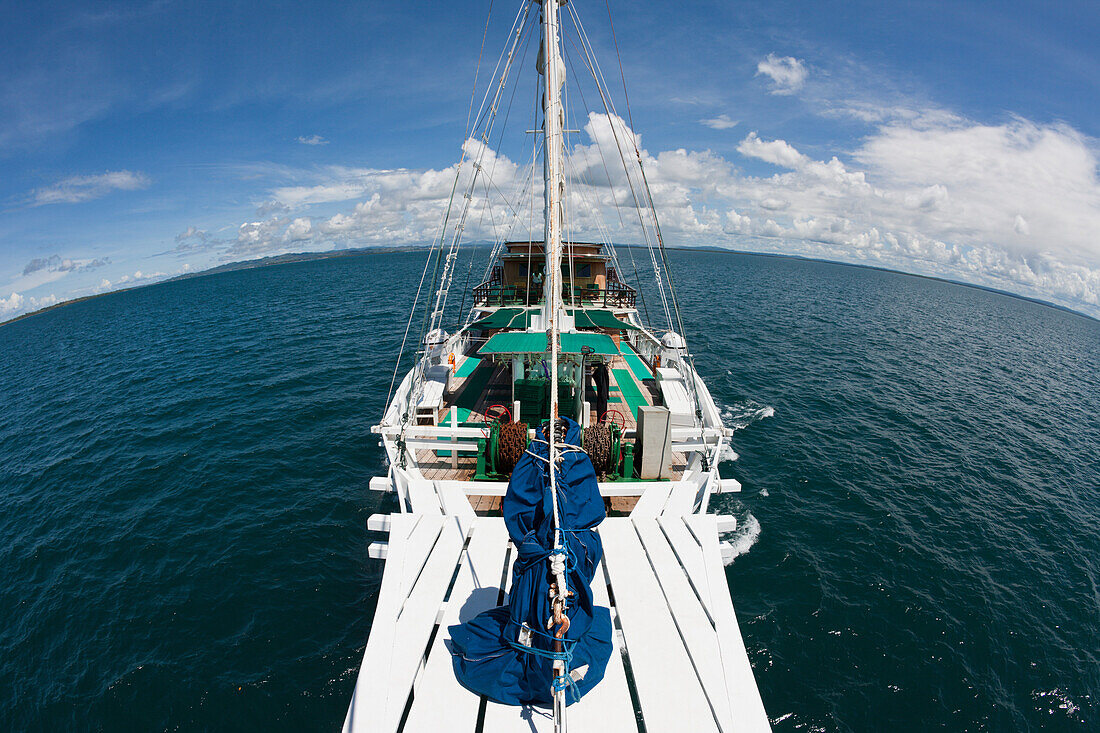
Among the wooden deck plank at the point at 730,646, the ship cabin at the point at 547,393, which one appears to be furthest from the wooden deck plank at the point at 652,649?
the ship cabin at the point at 547,393

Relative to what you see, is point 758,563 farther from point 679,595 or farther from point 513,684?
point 513,684

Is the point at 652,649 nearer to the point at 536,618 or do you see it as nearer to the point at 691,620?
the point at 691,620

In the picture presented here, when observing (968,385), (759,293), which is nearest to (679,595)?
(968,385)

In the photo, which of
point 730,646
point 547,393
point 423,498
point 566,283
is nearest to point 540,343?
point 547,393

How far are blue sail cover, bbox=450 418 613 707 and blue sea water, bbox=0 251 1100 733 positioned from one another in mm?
5711

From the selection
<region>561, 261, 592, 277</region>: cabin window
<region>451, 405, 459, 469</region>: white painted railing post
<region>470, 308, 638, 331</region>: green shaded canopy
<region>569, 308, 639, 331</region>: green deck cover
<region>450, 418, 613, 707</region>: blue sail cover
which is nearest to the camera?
<region>450, 418, 613, 707</region>: blue sail cover

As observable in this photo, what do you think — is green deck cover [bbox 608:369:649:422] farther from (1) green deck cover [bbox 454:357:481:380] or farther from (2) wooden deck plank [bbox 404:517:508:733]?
(2) wooden deck plank [bbox 404:517:508:733]

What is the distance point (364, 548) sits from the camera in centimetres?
1357

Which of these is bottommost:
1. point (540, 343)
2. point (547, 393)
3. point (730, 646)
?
point (730, 646)

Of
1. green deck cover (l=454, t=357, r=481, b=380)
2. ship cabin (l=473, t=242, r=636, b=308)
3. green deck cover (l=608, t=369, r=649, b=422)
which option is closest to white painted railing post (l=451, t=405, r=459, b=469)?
green deck cover (l=454, t=357, r=481, b=380)

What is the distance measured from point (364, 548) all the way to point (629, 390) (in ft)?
36.6

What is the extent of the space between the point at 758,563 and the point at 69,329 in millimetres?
98852

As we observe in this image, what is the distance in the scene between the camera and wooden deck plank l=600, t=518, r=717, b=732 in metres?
5.52

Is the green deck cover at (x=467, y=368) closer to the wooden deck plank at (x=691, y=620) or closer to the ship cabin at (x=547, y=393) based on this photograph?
the ship cabin at (x=547, y=393)
